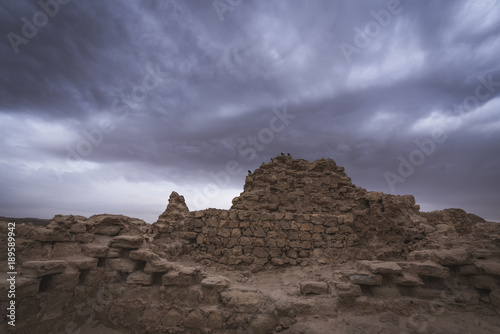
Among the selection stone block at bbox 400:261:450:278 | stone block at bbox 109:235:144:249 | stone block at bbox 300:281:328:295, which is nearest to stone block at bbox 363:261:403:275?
stone block at bbox 400:261:450:278

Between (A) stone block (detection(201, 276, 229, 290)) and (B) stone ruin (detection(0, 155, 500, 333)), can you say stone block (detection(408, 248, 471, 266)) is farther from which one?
(A) stone block (detection(201, 276, 229, 290))

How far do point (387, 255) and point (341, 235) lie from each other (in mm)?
1378

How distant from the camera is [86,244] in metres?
5.84

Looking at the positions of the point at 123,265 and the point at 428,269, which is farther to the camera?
the point at 123,265

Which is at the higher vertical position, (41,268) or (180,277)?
(41,268)

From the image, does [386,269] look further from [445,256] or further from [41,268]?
[41,268]

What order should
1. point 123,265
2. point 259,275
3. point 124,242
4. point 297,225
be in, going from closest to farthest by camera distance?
point 123,265 → point 124,242 → point 259,275 → point 297,225

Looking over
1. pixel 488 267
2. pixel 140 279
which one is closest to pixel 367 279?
pixel 488 267

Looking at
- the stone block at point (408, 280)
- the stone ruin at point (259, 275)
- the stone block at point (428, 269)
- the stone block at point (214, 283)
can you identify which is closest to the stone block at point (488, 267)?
the stone ruin at point (259, 275)

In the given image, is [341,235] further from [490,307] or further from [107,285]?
[107,285]

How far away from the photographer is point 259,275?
6762mm

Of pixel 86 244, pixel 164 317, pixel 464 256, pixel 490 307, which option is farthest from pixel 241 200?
pixel 490 307

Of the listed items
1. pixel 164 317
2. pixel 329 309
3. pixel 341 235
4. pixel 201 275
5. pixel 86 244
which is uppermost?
pixel 341 235

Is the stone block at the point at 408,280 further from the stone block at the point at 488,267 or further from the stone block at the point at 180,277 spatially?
the stone block at the point at 180,277
